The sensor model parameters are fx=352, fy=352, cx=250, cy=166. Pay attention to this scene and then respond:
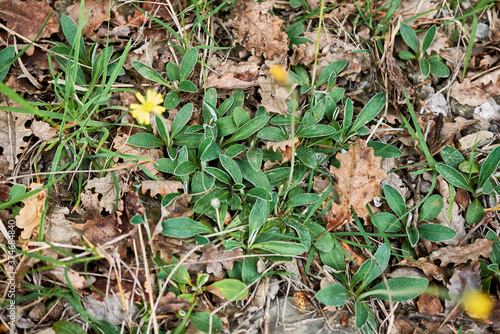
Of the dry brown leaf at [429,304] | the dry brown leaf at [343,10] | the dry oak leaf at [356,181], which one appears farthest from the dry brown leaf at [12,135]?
the dry brown leaf at [429,304]

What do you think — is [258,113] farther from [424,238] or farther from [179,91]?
[424,238]

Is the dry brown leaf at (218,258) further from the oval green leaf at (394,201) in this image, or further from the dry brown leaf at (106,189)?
the oval green leaf at (394,201)

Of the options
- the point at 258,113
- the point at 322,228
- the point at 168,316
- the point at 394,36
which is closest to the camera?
the point at 168,316

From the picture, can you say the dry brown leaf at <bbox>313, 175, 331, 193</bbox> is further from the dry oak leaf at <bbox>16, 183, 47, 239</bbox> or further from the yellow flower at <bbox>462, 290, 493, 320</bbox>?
the dry oak leaf at <bbox>16, 183, 47, 239</bbox>

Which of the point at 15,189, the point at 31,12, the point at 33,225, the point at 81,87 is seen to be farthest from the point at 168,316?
the point at 31,12

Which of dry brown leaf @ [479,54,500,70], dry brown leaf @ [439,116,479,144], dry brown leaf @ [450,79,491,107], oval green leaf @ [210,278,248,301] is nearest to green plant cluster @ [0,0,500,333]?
oval green leaf @ [210,278,248,301]

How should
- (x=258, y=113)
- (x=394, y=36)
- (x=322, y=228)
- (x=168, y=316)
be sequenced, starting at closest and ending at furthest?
(x=168, y=316) < (x=322, y=228) < (x=258, y=113) < (x=394, y=36)

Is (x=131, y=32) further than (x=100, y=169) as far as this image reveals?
Yes
